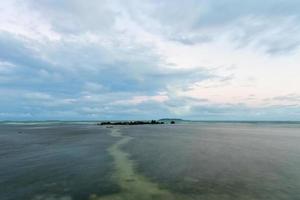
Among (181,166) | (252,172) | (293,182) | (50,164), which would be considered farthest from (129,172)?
(293,182)

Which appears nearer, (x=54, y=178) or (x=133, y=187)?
(x=133, y=187)

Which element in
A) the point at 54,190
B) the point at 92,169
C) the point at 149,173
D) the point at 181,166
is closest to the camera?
the point at 54,190

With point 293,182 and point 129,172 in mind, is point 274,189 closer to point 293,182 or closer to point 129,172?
point 293,182

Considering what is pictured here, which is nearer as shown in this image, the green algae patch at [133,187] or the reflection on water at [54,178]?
the green algae patch at [133,187]

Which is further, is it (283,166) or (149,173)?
(283,166)

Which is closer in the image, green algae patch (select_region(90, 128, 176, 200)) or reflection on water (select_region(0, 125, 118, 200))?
green algae patch (select_region(90, 128, 176, 200))

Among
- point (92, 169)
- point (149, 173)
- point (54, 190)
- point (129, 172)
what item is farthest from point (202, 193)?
point (92, 169)

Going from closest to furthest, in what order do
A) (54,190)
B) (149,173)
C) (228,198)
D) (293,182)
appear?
(228,198) < (54,190) < (293,182) < (149,173)

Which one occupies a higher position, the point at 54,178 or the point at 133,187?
the point at 54,178

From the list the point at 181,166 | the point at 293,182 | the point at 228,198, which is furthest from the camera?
the point at 181,166

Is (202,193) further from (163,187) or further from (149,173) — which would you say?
(149,173)
